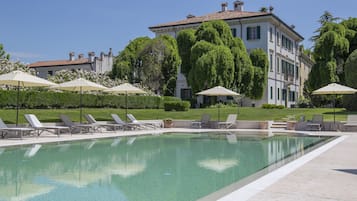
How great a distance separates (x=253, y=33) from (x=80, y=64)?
31736 millimetres

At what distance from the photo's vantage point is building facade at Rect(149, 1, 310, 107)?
1655 inches

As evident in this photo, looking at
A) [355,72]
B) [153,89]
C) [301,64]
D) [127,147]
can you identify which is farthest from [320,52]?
[127,147]

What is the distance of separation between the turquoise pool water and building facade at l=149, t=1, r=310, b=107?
94.6 feet

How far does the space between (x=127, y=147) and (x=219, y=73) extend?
2273 centimetres

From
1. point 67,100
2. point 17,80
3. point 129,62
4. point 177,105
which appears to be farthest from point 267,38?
point 17,80

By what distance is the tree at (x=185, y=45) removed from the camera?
1558 inches

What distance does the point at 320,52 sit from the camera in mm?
38688

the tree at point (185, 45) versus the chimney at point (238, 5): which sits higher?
the chimney at point (238, 5)

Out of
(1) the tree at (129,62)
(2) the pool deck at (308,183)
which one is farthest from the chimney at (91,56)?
(2) the pool deck at (308,183)

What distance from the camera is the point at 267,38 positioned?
136ft

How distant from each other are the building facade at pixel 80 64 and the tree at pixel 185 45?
71.9 feet

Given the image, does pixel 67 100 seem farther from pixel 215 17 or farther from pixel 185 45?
pixel 215 17

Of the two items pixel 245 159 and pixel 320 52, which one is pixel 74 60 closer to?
pixel 320 52

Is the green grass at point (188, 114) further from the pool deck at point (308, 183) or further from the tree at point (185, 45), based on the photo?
the pool deck at point (308, 183)
